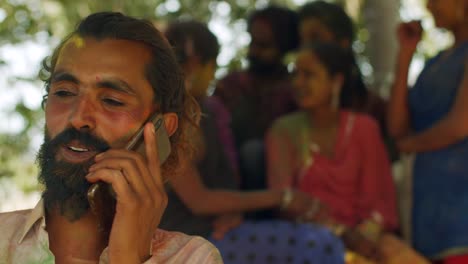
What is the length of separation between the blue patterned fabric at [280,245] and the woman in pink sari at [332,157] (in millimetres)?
282

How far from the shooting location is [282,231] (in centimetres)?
534

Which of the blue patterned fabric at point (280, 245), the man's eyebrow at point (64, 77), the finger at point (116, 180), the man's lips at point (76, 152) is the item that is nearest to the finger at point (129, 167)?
the finger at point (116, 180)

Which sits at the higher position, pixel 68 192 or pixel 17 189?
pixel 68 192

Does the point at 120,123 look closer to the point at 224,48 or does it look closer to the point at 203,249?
the point at 203,249

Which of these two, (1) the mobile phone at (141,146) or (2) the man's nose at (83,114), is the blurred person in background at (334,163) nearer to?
(1) the mobile phone at (141,146)

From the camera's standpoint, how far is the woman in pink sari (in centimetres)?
577

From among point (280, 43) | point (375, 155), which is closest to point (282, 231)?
point (375, 155)

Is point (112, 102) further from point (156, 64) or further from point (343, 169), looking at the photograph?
point (343, 169)

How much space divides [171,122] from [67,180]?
524 mm

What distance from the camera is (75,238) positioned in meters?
3.20

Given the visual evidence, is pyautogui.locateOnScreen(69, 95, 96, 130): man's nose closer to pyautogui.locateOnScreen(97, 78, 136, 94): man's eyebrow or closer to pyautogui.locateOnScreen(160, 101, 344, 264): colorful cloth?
pyautogui.locateOnScreen(97, 78, 136, 94): man's eyebrow

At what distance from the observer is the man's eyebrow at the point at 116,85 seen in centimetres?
322

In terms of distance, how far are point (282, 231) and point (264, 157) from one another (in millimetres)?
931

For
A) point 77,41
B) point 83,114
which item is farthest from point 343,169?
point 83,114
